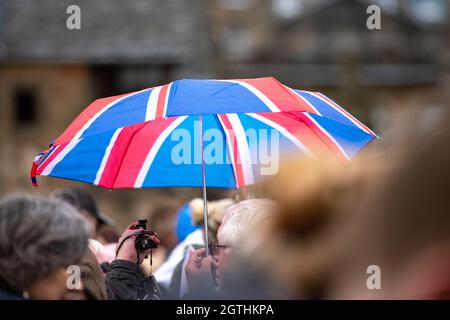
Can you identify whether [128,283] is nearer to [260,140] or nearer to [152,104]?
[152,104]

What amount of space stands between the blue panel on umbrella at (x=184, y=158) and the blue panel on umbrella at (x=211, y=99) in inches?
14.9

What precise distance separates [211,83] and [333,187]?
1884 mm

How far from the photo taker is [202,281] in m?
3.03

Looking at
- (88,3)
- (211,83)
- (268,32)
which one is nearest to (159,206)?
(211,83)

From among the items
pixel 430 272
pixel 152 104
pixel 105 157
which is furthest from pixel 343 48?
pixel 430 272

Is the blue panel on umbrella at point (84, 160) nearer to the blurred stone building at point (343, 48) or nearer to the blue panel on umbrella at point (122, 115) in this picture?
the blue panel on umbrella at point (122, 115)

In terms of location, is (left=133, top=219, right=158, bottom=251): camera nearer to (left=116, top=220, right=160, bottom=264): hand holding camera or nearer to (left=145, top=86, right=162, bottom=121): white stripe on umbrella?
(left=116, top=220, right=160, bottom=264): hand holding camera

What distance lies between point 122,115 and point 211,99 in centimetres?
36

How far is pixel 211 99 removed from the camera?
10.1 feet

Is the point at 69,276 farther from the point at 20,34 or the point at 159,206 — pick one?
the point at 20,34

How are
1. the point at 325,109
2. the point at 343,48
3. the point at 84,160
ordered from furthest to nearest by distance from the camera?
the point at 343,48 → the point at 84,160 → the point at 325,109

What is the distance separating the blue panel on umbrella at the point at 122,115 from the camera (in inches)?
120

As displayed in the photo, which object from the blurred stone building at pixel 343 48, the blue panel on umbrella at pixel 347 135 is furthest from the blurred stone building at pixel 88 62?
the blue panel on umbrella at pixel 347 135

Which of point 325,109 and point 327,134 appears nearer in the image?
point 325,109
